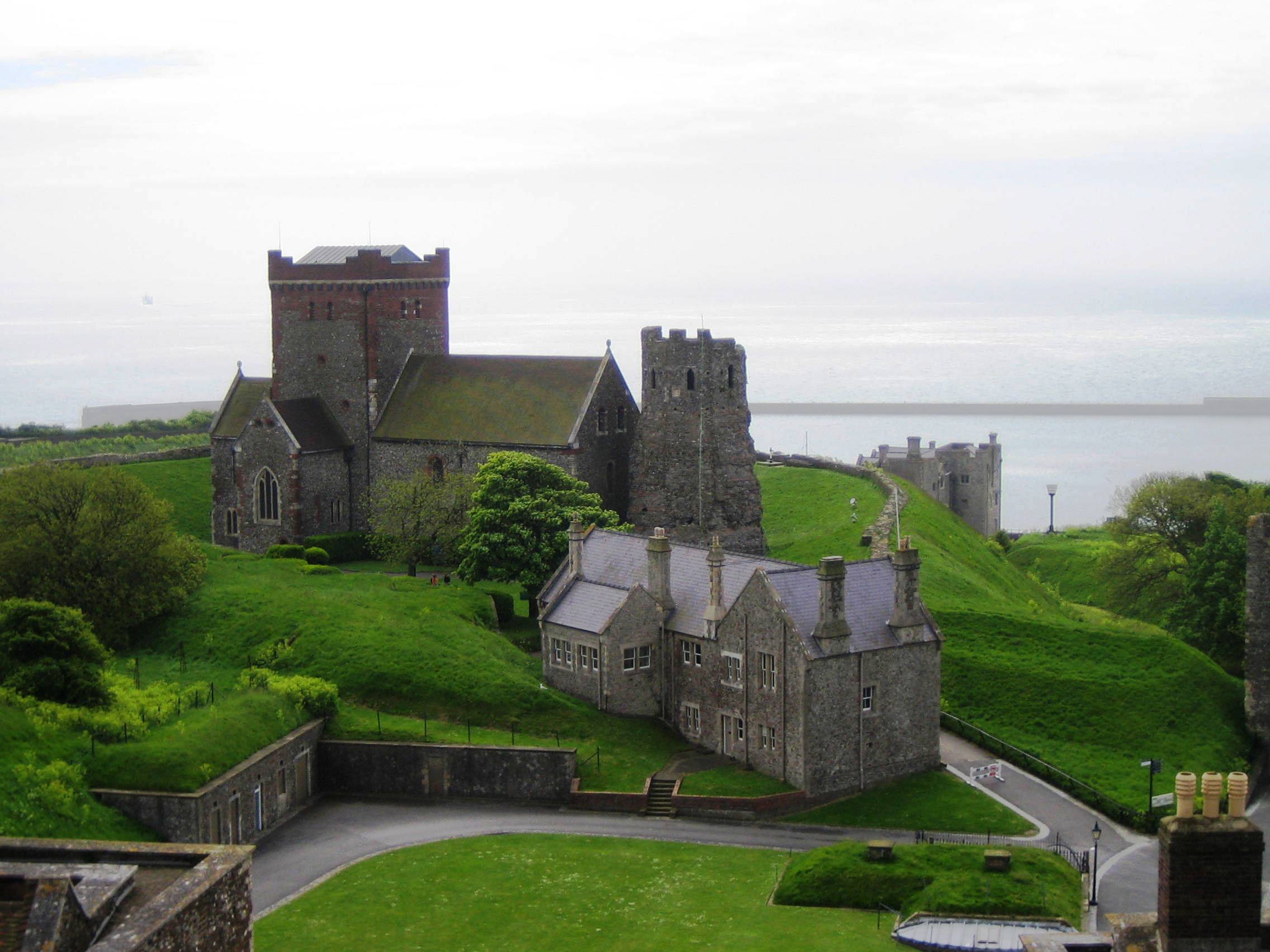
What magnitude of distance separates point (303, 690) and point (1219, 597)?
41.4 meters

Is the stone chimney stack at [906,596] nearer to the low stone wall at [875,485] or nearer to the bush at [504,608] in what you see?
the low stone wall at [875,485]

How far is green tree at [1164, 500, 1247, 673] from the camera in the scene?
67.2 metres

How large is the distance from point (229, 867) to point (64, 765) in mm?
23638

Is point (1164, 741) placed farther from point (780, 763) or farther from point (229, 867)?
point (229, 867)

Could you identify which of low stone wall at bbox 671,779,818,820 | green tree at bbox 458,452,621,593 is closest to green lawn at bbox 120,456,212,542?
green tree at bbox 458,452,621,593

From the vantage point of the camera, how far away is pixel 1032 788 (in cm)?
4944

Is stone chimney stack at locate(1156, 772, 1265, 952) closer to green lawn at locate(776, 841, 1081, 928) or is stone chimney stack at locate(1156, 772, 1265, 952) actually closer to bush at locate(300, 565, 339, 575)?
green lawn at locate(776, 841, 1081, 928)

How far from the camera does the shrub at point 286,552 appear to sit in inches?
2820

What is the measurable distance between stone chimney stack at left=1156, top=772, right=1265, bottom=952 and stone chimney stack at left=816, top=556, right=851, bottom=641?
2976 centimetres

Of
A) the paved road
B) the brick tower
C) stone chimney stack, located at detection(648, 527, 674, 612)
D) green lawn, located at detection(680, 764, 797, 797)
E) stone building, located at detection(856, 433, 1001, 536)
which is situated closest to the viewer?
the paved road

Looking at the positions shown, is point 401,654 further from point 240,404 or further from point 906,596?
point 240,404

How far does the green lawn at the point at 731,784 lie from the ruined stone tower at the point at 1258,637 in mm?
21380

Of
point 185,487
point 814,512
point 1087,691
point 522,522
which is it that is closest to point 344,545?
point 522,522

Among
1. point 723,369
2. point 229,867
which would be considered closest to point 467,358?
point 723,369
